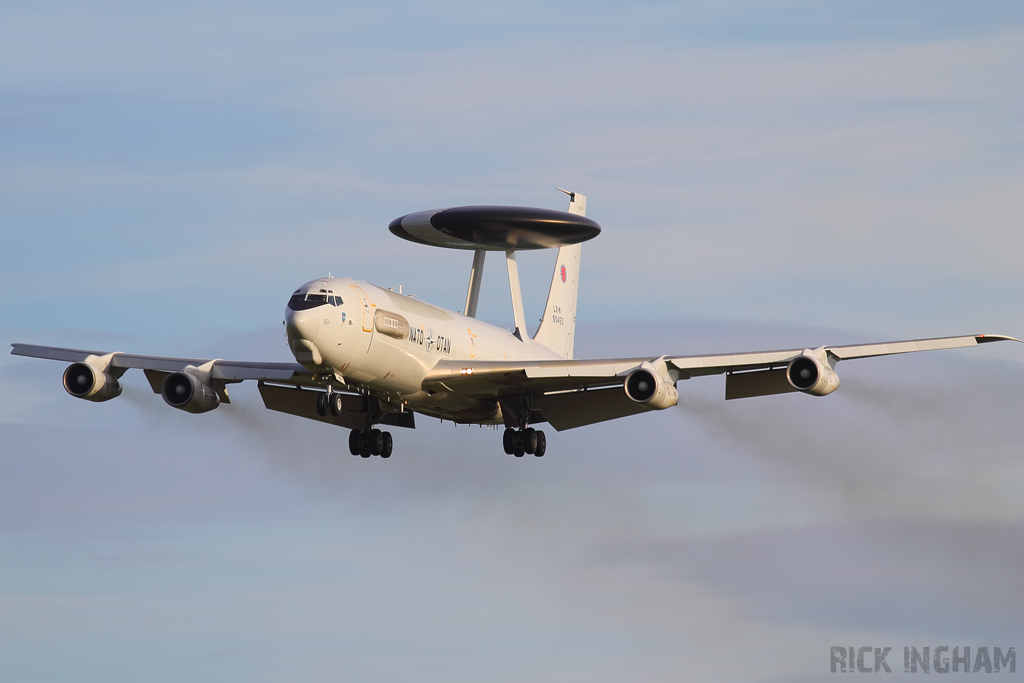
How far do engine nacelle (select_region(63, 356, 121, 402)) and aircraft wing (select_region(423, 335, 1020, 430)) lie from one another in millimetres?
13792

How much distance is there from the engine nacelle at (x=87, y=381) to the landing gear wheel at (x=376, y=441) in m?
10.9

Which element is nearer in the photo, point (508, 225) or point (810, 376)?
point (810, 376)

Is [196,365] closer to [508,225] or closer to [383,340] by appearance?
[383,340]

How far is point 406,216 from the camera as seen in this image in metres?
65.7

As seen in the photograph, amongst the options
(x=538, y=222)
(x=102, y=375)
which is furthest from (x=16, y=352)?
(x=538, y=222)

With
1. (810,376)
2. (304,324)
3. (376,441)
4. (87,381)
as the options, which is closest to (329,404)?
(304,324)

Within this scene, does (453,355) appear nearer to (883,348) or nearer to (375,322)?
(375,322)

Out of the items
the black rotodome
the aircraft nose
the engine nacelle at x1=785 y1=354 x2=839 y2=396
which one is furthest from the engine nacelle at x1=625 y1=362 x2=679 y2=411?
the black rotodome

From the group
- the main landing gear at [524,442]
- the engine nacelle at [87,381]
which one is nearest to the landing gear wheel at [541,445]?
the main landing gear at [524,442]

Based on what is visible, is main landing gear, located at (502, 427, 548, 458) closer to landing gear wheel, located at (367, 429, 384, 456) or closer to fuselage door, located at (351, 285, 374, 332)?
landing gear wheel, located at (367, 429, 384, 456)

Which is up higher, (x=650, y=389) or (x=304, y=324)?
(x=304, y=324)

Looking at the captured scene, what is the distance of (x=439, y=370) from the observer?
53344 millimetres

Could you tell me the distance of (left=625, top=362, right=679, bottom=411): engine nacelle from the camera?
5194 cm

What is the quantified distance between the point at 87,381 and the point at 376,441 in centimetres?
1198
